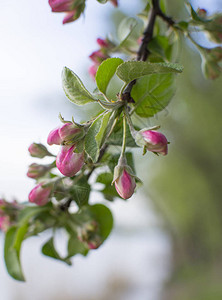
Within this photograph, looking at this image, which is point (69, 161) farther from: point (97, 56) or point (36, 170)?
point (97, 56)

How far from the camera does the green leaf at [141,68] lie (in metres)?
0.20

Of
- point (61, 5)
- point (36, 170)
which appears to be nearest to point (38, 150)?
point (36, 170)

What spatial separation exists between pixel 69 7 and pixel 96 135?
14 cm

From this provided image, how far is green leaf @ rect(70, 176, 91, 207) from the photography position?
10.7 inches

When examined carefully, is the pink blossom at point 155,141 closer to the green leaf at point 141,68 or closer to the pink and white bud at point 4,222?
the green leaf at point 141,68

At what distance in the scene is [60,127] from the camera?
222 mm

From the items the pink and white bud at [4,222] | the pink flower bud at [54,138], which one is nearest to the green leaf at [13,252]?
the pink and white bud at [4,222]

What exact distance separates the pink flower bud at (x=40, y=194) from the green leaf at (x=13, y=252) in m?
0.07

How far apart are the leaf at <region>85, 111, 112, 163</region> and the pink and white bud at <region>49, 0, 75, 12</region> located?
119 mm

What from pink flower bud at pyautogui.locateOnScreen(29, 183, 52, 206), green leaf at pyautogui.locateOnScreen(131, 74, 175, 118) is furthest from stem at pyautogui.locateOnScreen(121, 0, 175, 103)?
pink flower bud at pyautogui.locateOnScreen(29, 183, 52, 206)

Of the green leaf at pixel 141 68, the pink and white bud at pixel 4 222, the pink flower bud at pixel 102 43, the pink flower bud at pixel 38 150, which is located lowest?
the pink and white bud at pixel 4 222

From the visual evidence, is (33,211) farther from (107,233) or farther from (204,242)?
(204,242)

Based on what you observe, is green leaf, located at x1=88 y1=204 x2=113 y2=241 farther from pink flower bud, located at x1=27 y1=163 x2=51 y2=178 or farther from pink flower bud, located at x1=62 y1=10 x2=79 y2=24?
pink flower bud, located at x1=62 y1=10 x2=79 y2=24

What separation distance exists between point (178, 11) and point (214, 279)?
3364 millimetres
